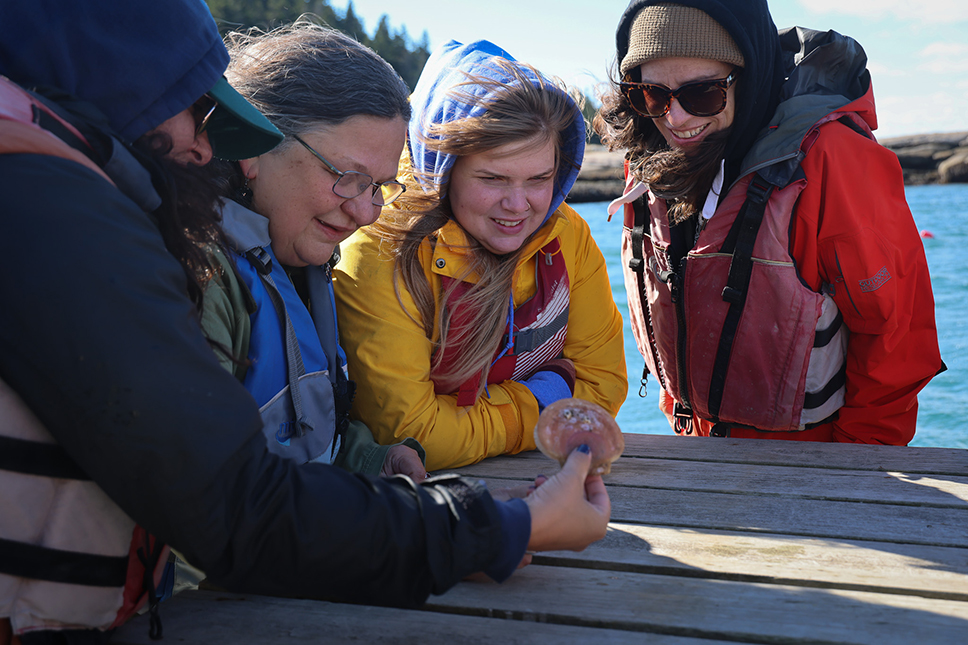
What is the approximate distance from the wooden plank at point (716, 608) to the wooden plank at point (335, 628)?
0.12 ft

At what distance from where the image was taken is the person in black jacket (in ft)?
3.32

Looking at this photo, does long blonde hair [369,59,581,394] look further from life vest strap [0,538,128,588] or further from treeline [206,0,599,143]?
treeline [206,0,599,143]

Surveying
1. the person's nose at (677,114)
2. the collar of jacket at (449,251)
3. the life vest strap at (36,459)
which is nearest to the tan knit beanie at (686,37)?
the person's nose at (677,114)

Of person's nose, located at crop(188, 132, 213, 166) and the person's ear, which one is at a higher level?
person's nose, located at crop(188, 132, 213, 166)

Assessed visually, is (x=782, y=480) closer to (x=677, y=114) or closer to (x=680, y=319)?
(x=680, y=319)

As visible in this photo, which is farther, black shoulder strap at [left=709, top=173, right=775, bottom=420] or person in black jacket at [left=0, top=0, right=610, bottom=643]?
black shoulder strap at [left=709, top=173, right=775, bottom=420]

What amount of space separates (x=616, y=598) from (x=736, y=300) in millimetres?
1564

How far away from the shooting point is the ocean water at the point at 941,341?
8.62m

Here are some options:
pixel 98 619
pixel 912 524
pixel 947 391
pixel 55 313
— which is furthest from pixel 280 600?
pixel 947 391

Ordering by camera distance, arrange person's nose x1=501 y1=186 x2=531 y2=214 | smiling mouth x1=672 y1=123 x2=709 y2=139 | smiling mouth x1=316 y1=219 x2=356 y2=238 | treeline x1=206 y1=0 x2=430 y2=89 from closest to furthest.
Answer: smiling mouth x1=316 y1=219 x2=356 y2=238, person's nose x1=501 y1=186 x2=531 y2=214, smiling mouth x1=672 y1=123 x2=709 y2=139, treeline x1=206 y1=0 x2=430 y2=89

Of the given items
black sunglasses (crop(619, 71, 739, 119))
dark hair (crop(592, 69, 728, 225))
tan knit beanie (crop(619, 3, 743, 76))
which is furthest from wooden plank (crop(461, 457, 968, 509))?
tan knit beanie (crop(619, 3, 743, 76))

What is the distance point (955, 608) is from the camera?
4.91 feet

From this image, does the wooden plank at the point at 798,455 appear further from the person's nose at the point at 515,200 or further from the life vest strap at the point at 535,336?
the person's nose at the point at 515,200

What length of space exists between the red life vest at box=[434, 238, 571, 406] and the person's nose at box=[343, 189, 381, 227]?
2.17 ft
